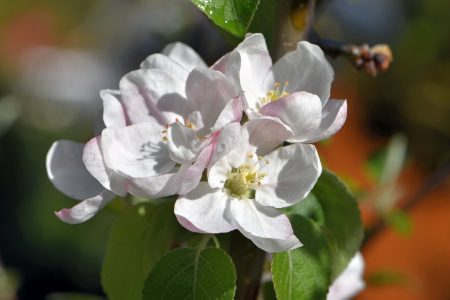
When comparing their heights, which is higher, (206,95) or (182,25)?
(206,95)

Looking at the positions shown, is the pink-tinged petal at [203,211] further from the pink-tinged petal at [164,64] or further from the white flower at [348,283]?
the white flower at [348,283]

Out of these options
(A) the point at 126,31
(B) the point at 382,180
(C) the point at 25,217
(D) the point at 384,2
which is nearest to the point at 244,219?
(B) the point at 382,180

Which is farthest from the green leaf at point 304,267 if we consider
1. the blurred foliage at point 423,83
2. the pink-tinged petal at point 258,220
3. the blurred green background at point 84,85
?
the blurred foliage at point 423,83

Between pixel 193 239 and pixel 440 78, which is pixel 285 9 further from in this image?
pixel 440 78

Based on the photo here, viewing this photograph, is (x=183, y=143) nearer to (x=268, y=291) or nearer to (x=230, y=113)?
(x=230, y=113)

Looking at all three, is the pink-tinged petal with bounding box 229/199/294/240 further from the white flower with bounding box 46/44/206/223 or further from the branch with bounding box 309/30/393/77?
the branch with bounding box 309/30/393/77

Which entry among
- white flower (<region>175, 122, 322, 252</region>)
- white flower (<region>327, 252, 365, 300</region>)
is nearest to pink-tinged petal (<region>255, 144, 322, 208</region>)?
white flower (<region>175, 122, 322, 252</region>)
